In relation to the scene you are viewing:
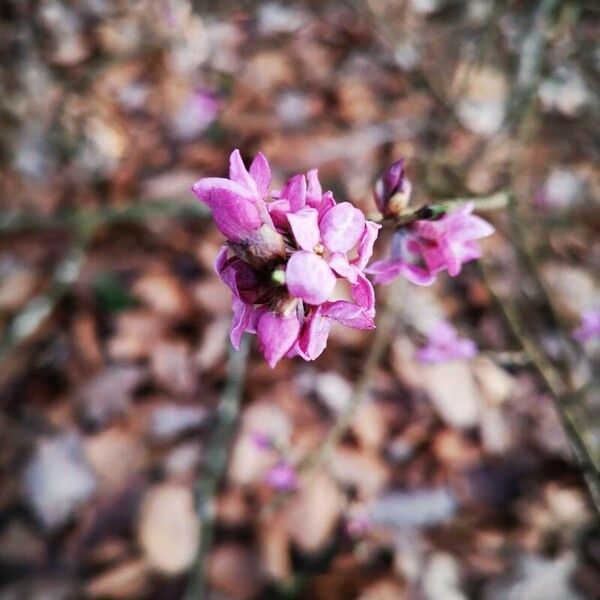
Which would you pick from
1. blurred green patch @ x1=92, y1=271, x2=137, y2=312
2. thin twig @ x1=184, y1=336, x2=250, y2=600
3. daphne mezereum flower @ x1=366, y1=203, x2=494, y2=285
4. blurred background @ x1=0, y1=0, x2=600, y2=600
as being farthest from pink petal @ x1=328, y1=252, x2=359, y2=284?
blurred green patch @ x1=92, y1=271, x2=137, y2=312

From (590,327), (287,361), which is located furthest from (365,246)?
(287,361)

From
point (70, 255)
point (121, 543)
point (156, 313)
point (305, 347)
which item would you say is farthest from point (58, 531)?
point (305, 347)

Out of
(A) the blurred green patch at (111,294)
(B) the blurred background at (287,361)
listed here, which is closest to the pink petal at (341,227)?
(B) the blurred background at (287,361)

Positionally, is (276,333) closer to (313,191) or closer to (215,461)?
(313,191)

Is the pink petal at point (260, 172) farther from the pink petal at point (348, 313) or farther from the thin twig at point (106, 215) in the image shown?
the thin twig at point (106, 215)

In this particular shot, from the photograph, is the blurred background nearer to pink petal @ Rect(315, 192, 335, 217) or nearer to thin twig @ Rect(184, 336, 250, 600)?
thin twig @ Rect(184, 336, 250, 600)

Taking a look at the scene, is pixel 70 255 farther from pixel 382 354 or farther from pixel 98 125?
pixel 382 354
